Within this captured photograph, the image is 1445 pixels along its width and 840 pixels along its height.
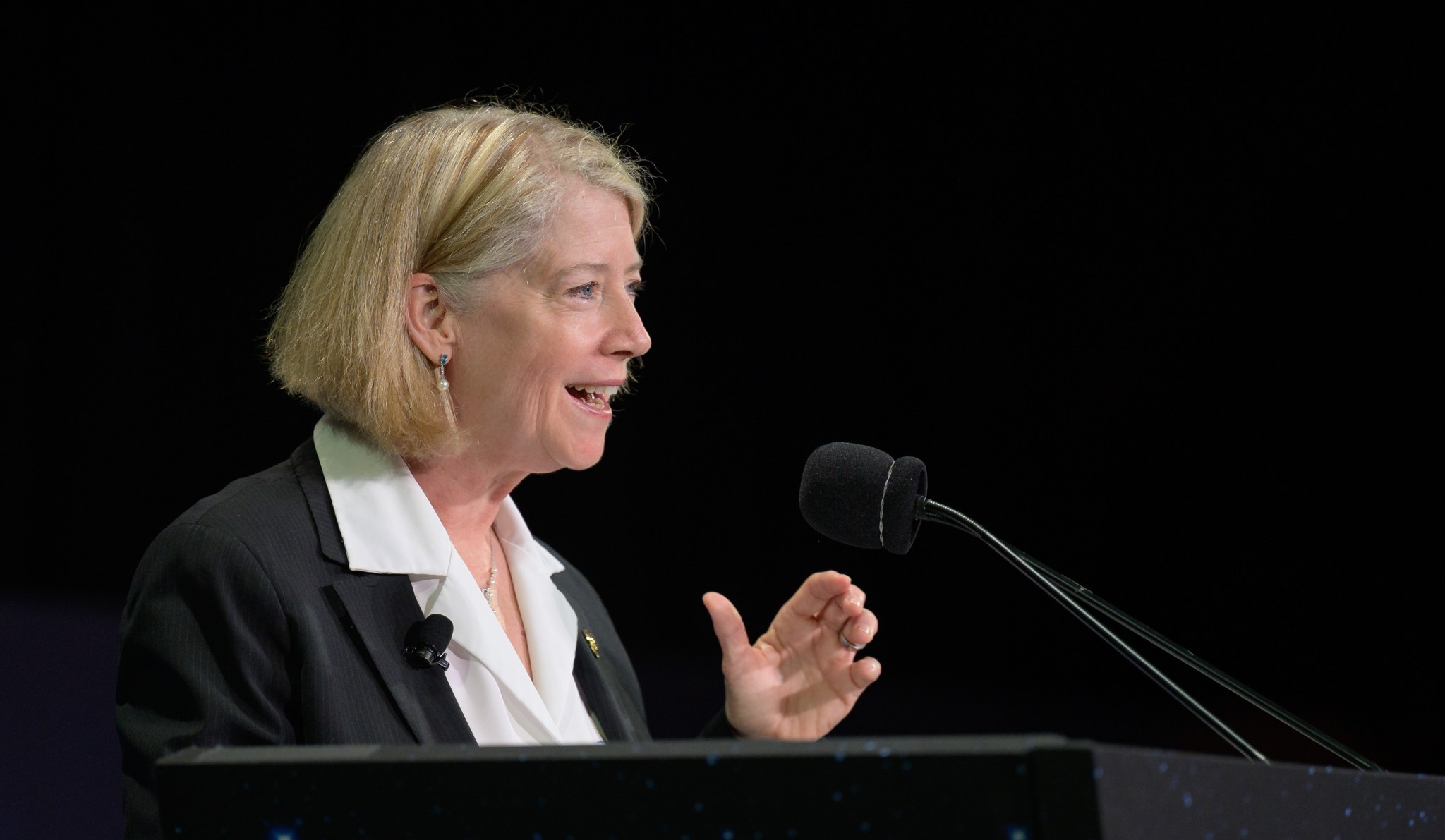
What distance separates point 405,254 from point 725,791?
1327mm

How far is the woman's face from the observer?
181 centimetres

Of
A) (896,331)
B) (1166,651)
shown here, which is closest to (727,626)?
(1166,651)

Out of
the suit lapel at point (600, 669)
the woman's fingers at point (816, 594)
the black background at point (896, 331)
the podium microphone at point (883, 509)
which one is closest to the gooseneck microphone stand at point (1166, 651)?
the podium microphone at point (883, 509)

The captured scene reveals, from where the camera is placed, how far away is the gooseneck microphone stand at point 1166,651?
1174mm

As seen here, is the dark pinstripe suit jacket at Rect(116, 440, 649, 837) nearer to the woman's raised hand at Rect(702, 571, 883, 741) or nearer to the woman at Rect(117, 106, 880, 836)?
the woman at Rect(117, 106, 880, 836)

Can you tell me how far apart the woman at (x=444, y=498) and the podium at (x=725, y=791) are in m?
0.79

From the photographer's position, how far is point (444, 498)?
1856 mm

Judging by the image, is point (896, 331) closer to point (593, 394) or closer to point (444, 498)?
point (593, 394)

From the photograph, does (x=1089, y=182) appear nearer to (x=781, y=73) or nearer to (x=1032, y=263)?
(x=1032, y=263)

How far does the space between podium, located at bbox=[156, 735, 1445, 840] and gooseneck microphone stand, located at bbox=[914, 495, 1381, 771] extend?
509 mm

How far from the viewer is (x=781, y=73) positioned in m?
3.21

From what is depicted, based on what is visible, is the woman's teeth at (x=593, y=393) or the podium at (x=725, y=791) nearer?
the podium at (x=725, y=791)

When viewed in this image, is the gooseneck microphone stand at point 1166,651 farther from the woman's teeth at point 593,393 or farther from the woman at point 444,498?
the woman's teeth at point 593,393

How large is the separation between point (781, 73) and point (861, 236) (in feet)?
1.58
